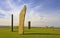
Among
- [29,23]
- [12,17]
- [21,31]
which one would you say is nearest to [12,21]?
[12,17]

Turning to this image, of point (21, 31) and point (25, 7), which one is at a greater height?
point (25, 7)

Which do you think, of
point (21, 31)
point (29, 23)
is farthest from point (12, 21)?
point (29, 23)

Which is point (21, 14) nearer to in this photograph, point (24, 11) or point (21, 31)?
point (24, 11)

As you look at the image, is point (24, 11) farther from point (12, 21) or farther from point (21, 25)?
point (12, 21)

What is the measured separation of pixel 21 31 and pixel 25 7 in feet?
9.44

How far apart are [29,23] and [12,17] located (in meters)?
9.61

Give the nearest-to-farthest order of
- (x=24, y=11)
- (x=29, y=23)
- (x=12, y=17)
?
1. (x=24, y=11)
2. (x=12, y=17)
3. (x=29, y=23)

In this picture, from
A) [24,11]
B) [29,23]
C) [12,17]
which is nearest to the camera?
[24,11]

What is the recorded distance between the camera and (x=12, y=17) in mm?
24219

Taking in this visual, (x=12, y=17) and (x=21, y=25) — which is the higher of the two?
(x=12, y=17)

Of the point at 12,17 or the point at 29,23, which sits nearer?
the point at 12,17

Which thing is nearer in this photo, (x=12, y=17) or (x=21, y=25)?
(x=21, y=25)

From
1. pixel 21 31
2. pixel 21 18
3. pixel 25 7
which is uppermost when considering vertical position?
pixel 25 7

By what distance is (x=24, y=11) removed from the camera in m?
17.6
